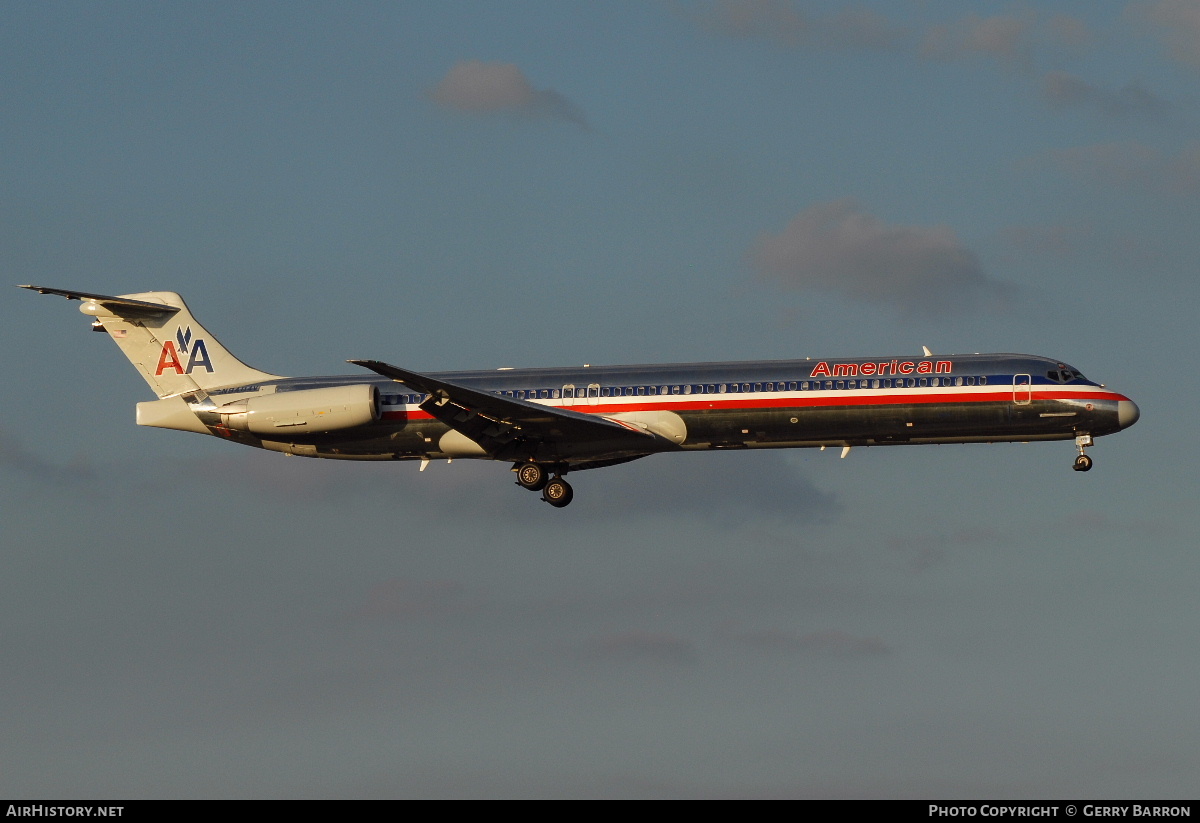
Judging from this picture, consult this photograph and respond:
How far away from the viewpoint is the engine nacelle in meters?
→ 48.4

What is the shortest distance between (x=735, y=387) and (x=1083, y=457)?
10.4m

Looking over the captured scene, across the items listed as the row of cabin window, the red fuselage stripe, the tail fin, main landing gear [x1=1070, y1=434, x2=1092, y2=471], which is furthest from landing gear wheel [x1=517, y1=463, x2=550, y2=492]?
main landing gear [x1=1070, y1=434, x2=1092, y2=471]

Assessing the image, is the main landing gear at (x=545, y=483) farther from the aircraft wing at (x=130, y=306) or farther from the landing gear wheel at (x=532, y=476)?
the aircraft wing at (x=130, y=306)

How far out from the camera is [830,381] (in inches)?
1834

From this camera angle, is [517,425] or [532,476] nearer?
[517,425]

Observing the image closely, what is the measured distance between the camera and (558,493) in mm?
50125

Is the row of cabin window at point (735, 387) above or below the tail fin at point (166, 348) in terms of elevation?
below

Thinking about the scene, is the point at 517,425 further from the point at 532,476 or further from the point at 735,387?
the point at 735,387

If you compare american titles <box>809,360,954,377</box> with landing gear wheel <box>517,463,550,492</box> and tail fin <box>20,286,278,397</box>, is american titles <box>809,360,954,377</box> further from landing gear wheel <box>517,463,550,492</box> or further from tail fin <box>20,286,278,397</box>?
tail fin <box>20,286,278,397</box>

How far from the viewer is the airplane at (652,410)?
152 feet

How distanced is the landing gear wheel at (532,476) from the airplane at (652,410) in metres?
0.05

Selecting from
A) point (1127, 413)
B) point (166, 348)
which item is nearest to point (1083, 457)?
point (1127, 413)

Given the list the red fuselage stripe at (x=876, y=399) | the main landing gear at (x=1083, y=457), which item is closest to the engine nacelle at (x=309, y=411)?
the red fuselage stripe at (x=876, y=399)
